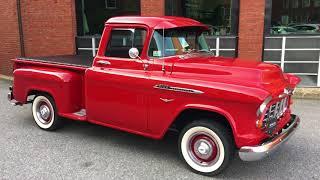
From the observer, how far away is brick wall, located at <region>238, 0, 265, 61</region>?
9.95 meters

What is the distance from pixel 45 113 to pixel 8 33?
6.79m

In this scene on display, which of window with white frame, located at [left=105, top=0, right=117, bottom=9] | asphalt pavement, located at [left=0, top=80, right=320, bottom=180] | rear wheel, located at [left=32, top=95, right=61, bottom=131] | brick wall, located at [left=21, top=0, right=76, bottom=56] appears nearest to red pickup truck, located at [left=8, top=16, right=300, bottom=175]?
rear wheel, located at [left=32, top=95, right=61, bottom=131]

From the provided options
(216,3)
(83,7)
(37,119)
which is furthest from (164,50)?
(83,7)

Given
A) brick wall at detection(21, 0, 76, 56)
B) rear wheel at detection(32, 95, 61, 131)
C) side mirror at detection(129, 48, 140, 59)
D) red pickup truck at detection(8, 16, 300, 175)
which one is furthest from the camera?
brick wall at detection(21, 0, 76, 56)

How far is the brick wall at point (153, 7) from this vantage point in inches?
421

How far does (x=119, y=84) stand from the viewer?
538 cm

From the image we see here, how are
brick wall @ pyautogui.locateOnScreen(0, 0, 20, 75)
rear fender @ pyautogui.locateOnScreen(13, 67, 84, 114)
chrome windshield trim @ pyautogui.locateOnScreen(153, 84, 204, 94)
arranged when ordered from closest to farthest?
1. chrome windshield trim @ pyautogui.locateOnScreen(153, 84, 204, 94)
2. rear fender @ pyautogui.locateOnScreen(13, 67, 84, 114)
3. brick wall @ pyautogui.locateOnScreen(0, 0, 20, 75)

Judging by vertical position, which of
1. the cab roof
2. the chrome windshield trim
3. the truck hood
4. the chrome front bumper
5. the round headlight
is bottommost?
the chrome front bumper

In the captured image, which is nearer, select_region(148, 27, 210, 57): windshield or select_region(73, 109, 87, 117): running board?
select_region(148, 27, 210, 57): windshield

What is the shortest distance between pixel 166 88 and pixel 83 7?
8.23m

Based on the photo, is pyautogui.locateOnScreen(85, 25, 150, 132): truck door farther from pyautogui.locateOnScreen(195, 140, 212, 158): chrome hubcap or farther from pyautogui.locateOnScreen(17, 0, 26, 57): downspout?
pyautogui.locateOnScreen(17, 0, 26, 57): downspout

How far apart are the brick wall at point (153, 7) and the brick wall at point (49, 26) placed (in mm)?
2379

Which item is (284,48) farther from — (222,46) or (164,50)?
(164,50)

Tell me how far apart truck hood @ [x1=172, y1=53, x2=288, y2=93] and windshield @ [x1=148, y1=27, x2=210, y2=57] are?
180 millimetres
